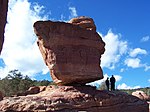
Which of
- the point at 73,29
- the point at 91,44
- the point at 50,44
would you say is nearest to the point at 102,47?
the point at 91,44

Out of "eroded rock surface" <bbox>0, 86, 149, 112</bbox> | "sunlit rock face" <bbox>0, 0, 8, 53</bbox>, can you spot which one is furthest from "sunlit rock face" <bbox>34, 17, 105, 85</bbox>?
"sunlit rock face" <bbox>0, 0, 8, 53</bbox>

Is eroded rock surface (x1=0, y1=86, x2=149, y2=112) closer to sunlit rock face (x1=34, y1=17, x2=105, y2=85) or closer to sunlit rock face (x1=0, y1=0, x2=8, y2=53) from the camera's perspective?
sunlit rock face (x1=34, y1=17, x2=105, y2=85)

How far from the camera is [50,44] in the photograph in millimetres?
27234

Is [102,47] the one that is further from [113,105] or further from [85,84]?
[113,105]

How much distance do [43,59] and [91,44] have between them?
4.57 m

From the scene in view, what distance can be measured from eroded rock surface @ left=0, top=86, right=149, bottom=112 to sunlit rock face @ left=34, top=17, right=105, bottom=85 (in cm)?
109

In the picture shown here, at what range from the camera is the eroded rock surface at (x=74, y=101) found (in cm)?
2362

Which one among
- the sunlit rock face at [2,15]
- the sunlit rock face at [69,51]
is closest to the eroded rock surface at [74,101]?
the sunlit rock face at [69,51]

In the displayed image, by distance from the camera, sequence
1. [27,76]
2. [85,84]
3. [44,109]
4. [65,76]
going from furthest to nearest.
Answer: [27,76]
[85,84]
[65,76]
[44,109]

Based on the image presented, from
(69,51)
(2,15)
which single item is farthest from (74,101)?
(2,15)

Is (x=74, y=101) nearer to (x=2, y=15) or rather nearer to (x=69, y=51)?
(x=69, y=51)

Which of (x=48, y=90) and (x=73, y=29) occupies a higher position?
(x=73, y=29)

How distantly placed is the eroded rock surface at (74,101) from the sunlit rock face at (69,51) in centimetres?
109

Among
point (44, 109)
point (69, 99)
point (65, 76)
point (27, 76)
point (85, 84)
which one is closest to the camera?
point (44, 109)
